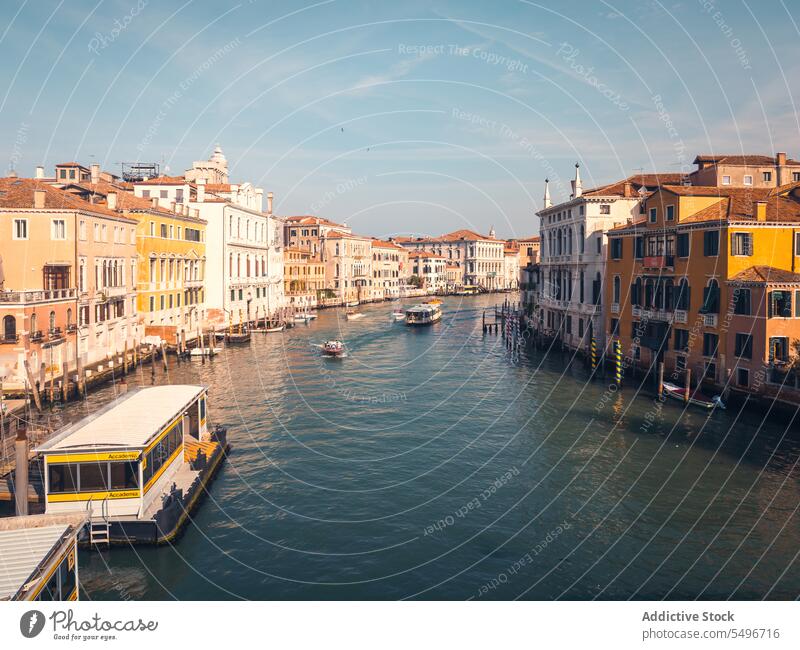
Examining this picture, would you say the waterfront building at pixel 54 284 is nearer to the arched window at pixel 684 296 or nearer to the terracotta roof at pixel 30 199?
the terracotta roof at pixel 30 199

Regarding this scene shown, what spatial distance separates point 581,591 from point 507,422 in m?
13.2

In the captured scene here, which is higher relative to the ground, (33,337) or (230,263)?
(230,263)

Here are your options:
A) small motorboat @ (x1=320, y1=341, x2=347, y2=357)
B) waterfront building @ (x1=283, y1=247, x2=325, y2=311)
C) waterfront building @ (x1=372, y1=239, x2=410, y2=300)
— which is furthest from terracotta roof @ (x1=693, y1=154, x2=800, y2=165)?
waterfront building @ (x1=372, y1=239, x2=410, y2=300)

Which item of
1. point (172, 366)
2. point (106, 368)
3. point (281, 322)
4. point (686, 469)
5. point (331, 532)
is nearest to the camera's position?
point (331, 532)

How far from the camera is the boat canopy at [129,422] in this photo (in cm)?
1396

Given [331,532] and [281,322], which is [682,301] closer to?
[331,532]

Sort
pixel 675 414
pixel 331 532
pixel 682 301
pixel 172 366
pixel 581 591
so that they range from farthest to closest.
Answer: pixel 172 366, pixel 682 301, pixel 675 414, pixel 331 532, pixel 581 591

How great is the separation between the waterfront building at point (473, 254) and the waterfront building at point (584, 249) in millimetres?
89165

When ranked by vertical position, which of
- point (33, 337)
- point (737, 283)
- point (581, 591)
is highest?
point (737, 283)

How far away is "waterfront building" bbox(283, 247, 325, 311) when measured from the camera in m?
79.7

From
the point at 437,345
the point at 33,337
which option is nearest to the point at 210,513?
the point at 33,337

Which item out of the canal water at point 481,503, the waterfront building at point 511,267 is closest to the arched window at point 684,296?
the canal water at point 481,503

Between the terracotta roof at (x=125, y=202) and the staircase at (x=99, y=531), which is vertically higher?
the terracotta roof at (x=125, y=202)

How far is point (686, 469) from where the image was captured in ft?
62.0
